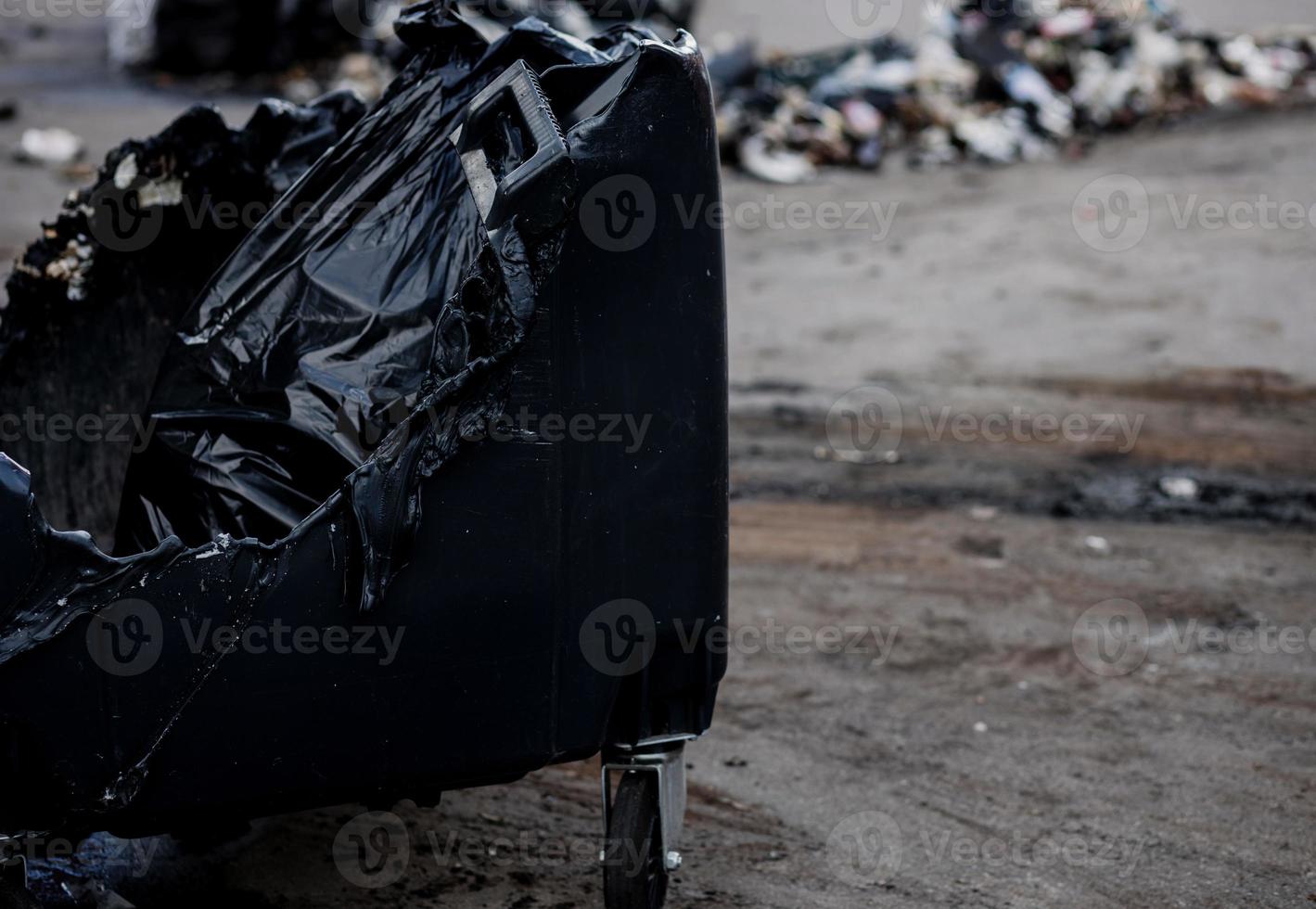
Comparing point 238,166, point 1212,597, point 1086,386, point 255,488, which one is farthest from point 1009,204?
point 255,488

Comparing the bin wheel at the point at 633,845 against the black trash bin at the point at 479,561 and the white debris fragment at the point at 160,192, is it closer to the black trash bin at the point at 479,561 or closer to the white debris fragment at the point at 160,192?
the black trash bin at the point at 479,561

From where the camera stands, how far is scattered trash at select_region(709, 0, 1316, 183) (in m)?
9.92

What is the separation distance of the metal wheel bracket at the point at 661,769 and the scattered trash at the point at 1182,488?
317 centimetres

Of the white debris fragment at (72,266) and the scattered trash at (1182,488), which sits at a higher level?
the white debris fragment at (72,266)

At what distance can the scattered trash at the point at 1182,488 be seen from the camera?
17.0 ft

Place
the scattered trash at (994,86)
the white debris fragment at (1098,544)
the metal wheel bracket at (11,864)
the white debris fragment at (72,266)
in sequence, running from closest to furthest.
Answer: the metal wheel bracket at (11,864)
the white debris fragment at (72,266)
the white debris fragment at (1098,544)
the scattered trash at (994,86)

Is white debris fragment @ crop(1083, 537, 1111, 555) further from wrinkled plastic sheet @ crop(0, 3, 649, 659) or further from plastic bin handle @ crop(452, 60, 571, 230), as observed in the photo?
plastic bin handle @ crop(452, 60, 571, 230)

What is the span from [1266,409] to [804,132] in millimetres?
4871

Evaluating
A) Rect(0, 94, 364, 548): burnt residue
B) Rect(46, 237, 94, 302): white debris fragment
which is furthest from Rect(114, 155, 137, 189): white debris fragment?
Rect(46, 237, 94, 302): white debris fragment

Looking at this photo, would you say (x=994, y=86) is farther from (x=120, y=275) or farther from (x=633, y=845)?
(x=633, y=845)

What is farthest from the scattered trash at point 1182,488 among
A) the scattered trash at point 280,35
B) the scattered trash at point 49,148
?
the scattered trash at point 280,35

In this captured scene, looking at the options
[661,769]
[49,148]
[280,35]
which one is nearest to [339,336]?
[661,769]

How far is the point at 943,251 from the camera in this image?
8039 millimetres

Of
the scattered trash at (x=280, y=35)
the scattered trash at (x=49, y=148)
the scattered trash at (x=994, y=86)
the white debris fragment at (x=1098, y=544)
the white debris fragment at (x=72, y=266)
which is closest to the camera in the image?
the white debris fragment at (x=72, y=266)
